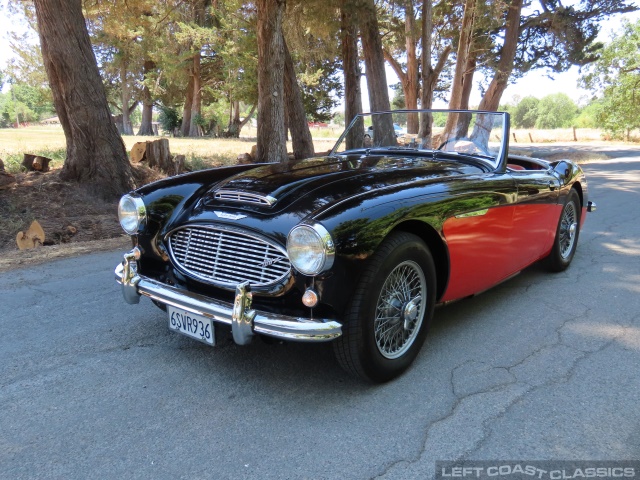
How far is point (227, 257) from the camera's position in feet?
8.82

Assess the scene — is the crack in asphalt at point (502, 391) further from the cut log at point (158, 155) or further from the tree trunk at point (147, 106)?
the tree trunk at point (147, 106)

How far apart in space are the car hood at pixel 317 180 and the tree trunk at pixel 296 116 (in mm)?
9772

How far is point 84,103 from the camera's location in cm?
798

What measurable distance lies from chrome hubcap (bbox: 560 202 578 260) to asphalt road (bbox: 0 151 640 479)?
3.19 feet

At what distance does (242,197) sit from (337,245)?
785 millimetres

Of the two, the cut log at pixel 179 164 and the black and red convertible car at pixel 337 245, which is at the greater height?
the cut log at pixel 179 164

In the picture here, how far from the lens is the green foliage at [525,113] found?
10431 cm

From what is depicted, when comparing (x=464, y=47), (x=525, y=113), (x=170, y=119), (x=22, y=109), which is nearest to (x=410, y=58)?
(x=464, y=47)

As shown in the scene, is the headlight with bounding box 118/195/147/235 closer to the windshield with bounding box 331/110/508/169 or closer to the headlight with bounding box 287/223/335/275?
the headlight with bounding box 287/223/335/275

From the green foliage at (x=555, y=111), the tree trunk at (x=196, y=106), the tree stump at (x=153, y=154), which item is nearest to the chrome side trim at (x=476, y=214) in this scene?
the tree stump at (x=153, y=154)

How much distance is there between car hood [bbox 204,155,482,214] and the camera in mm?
2723

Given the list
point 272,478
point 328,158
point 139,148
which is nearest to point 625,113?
point 139,148

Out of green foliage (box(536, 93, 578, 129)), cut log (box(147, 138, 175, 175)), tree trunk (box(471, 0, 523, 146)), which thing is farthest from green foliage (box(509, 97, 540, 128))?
cut log (box(147, 138, 175, 175))

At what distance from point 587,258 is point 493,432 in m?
3.76
